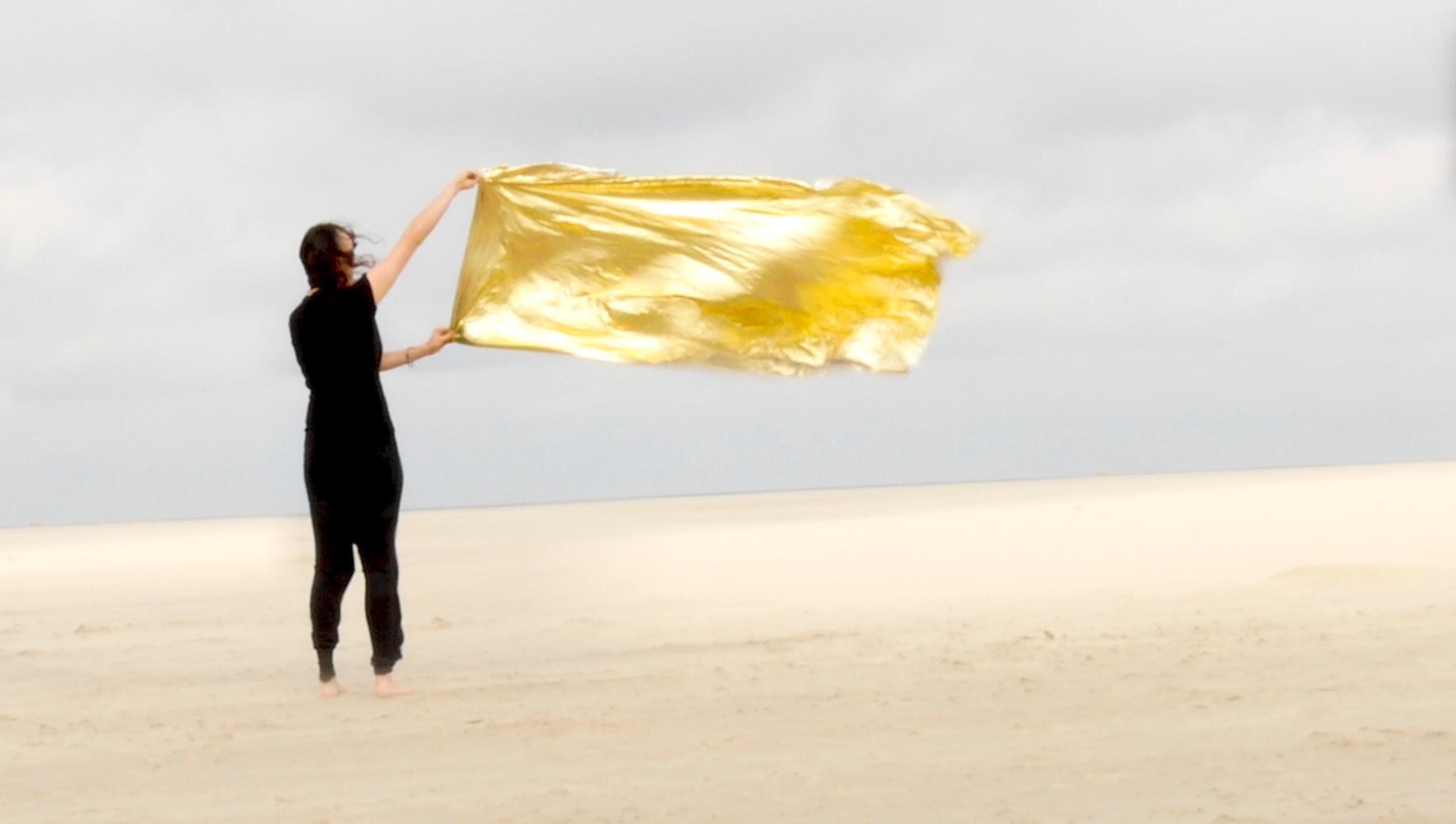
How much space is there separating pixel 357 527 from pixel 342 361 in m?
0.68

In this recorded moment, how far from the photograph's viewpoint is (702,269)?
7.01m

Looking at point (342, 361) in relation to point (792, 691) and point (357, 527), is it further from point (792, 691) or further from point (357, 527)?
point (792, 691)

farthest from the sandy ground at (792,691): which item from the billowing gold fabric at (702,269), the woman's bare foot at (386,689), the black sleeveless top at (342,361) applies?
the billowing gold fabric at (702,269)

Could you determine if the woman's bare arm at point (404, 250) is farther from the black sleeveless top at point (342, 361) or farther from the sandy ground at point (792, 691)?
the sandy ground at point (792, 691)

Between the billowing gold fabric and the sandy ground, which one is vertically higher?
the billowing gold fabric

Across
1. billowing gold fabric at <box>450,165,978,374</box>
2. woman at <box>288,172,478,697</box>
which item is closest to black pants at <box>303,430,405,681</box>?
woman at <box>288,172,478,697</box>

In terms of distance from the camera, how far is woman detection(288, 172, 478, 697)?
20.9 feet

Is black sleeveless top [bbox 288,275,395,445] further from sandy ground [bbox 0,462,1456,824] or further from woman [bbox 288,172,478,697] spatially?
sandy ground [bbox 0,462,1456,824]

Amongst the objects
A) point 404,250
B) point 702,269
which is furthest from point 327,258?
point 702,269

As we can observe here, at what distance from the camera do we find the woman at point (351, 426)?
637 centimetres

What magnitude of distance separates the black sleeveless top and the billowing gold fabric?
0.57m

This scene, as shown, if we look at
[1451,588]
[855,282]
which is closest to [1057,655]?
[855,282]

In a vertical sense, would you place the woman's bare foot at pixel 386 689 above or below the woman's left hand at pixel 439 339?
below

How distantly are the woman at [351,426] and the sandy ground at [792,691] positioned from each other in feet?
1.41
